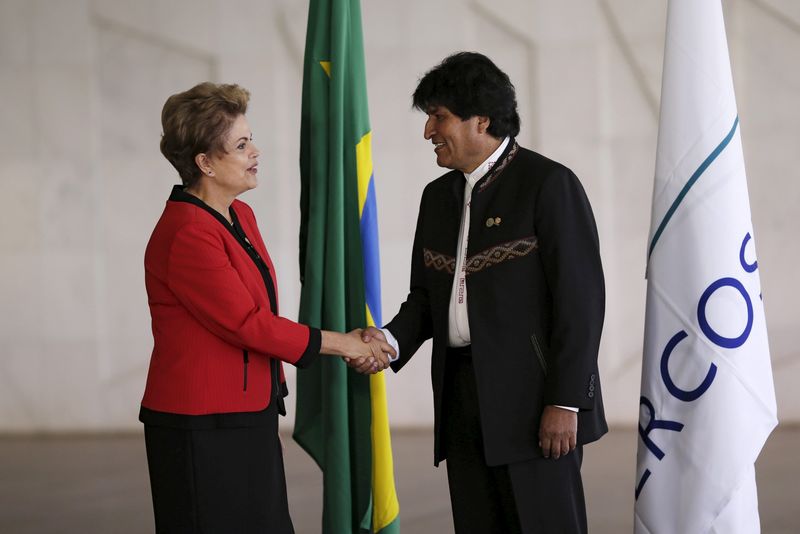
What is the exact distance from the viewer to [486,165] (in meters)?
2.35

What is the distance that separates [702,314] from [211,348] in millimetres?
1166

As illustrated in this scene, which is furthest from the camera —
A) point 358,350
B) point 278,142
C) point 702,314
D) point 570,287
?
point 278,142

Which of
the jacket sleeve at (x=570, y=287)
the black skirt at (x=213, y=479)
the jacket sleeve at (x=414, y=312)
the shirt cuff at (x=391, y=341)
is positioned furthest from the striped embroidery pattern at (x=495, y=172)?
the black skirt at (x=213, y=479)

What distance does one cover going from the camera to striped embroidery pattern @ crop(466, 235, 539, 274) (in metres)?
2.21

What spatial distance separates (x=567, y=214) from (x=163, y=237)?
94 centimetres

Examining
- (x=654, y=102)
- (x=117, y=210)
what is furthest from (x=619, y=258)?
(x=117, y=210)

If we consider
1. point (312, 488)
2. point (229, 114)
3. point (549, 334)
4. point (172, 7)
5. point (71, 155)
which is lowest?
point (312, 488)

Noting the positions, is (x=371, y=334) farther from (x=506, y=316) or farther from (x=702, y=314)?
(x=702, y=314)

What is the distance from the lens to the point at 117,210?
6219 mm

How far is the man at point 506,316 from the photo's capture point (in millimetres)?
2160

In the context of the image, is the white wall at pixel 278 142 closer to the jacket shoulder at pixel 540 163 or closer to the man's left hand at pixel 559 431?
the jacket shoulder at pixel 540 163

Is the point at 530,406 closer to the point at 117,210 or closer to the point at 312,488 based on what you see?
the point at 312,488

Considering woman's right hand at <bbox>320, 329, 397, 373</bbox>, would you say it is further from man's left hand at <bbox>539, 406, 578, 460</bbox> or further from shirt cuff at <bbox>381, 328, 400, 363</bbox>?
man's left hand at <bbox>539, 406, 578, 460</bbox>

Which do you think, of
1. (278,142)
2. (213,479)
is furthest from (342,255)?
(278,142)
